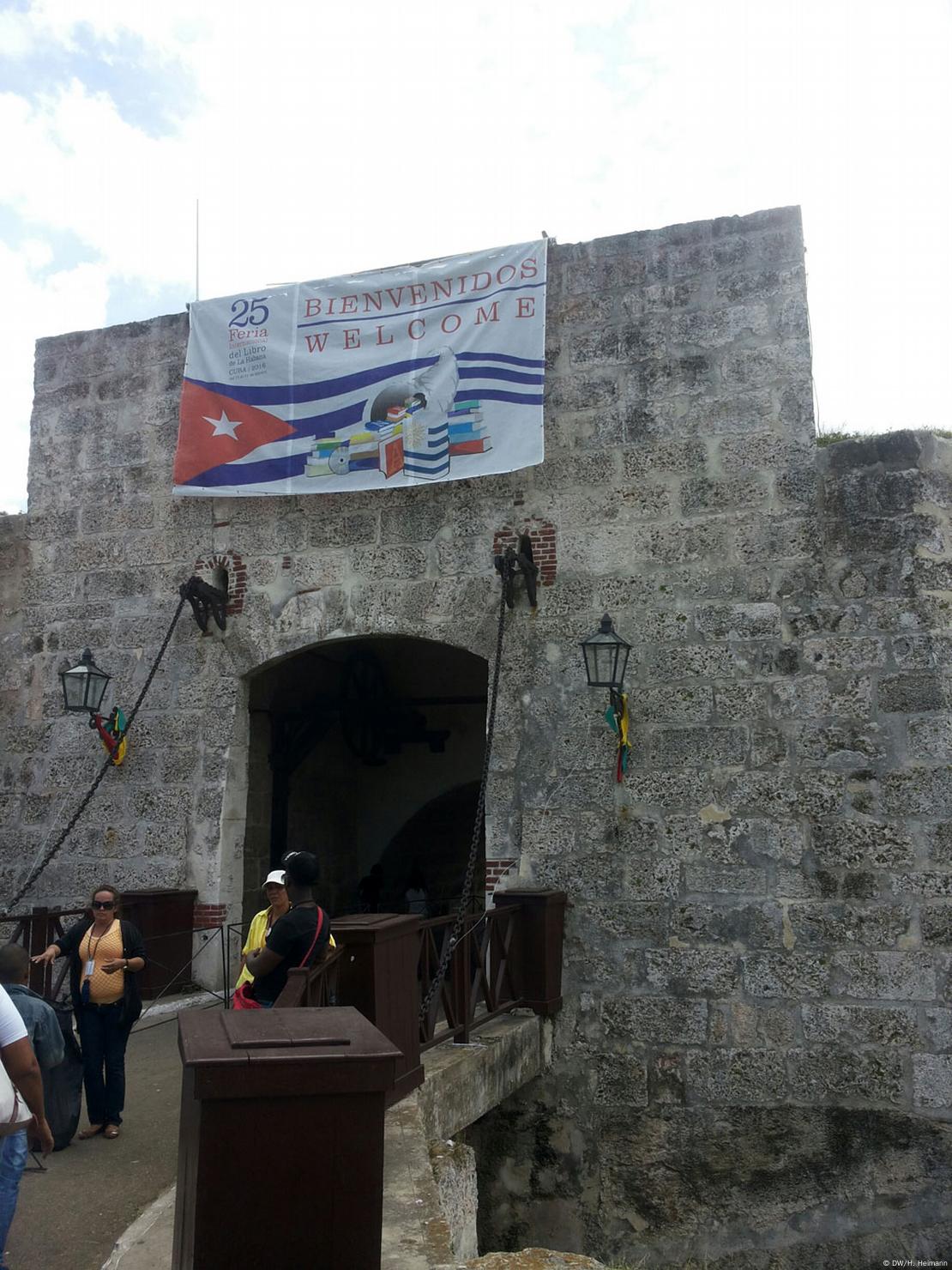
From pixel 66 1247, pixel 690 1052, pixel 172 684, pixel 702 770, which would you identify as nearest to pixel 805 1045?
pixel 690 1052

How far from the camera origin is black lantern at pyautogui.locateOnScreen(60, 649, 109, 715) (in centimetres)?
741

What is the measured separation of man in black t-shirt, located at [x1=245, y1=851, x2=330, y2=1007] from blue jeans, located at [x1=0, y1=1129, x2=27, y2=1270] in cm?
103

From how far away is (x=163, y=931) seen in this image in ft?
23.7

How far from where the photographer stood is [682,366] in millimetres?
7086

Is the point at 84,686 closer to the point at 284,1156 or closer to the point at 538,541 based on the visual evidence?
the point at 538,541

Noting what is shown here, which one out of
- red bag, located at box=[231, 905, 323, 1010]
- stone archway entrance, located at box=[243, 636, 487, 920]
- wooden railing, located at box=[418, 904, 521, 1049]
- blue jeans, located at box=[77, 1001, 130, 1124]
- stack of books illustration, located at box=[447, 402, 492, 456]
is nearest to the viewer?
red bag, located at box=[231, 905, 323, 1010]

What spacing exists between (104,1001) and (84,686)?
295 centimetres

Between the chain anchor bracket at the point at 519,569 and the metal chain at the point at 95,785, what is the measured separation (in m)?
2.25

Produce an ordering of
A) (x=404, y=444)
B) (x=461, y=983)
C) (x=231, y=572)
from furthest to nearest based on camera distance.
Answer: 1. (x=231, y=572)
2. (x=404, y=444)
3. (x=461, y=983)

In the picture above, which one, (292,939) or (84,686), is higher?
(84,686)

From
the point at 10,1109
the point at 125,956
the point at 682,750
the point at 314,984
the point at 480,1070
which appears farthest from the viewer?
the point at 682,750

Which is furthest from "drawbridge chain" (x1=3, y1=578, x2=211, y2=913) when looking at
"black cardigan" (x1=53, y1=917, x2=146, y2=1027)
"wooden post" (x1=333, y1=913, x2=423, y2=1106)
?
"wooden post" (x1=333, y1=913, x2=423, y2=1106)

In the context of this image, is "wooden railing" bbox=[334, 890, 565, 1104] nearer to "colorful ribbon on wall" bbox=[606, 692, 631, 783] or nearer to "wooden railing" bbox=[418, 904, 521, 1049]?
"wooden railing" bbox=[418, 904, 521, 1049]

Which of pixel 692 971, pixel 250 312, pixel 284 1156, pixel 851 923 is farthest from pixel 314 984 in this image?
pixel 250 312
